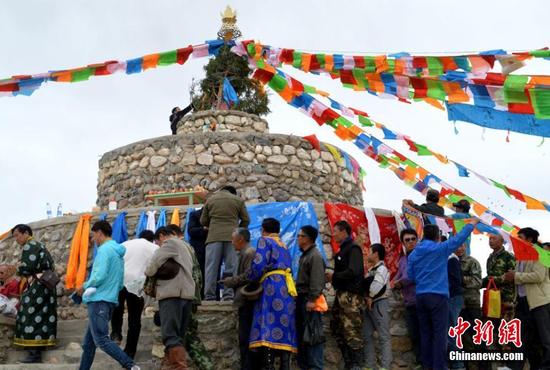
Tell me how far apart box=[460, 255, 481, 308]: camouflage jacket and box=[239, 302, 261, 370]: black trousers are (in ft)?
9.63

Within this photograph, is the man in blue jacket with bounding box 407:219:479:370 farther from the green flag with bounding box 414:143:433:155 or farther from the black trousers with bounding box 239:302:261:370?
the green flag with bounding box 414:143:433:155

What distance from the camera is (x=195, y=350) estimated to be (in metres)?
7.34

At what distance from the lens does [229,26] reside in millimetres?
17906

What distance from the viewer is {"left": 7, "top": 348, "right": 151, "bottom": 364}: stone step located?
8.40 metres

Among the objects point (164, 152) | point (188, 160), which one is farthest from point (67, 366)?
point (164, 152)

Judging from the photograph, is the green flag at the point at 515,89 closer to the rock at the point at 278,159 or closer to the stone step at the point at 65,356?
the stone step at the point at 65,356

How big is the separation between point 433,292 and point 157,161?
8.54 meters

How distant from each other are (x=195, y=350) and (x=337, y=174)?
8871 millimetres

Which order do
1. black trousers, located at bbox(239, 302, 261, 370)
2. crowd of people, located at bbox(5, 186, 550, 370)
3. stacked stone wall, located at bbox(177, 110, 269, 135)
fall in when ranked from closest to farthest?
1. crowd of people, located at bbox(5, 186, 550, 370)
2. black trousers, located at bbox(239, 302, 261, 370)
3. stacked stone wall, located at bbox(177, 110, 269, 135)

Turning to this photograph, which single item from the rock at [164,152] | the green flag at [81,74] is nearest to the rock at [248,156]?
the rock at [164,152]

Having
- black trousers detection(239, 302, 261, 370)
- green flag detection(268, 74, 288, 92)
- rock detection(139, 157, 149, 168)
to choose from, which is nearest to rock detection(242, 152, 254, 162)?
rock detection(139, 157, 149, 168)

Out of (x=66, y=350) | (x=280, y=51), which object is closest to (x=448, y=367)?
(x=66, y=350)

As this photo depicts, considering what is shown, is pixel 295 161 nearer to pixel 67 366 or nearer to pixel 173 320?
pixel 67 366
